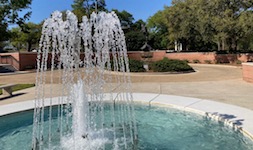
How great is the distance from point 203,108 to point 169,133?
7.25ft

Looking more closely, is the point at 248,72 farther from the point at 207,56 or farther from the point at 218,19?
the point at 207,56

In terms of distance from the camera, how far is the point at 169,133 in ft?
21.4

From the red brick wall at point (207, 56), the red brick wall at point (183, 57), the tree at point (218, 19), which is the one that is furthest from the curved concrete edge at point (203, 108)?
the red brick wall at point (207, 56)

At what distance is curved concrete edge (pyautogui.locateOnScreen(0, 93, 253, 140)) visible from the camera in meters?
6.48

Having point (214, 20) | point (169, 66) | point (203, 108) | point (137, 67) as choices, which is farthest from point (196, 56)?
point (203, 108)

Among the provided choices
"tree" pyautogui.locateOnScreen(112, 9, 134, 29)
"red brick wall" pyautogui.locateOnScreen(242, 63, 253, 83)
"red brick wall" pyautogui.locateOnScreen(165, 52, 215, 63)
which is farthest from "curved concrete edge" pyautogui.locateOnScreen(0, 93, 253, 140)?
"tree" pyautogui.locateOnScreen(112, 9, 134, 29)

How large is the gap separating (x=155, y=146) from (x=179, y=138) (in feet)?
2.62

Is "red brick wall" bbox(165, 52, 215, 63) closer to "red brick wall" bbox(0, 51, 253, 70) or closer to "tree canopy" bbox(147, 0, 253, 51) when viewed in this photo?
"red brick wall" bbox(0, 51, 253, 70)

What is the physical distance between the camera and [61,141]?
612 centimetres

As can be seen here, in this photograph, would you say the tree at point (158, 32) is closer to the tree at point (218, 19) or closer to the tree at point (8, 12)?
the tree at point (218, 19)

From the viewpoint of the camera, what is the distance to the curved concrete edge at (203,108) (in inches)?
255

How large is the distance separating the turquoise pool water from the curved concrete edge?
0.66 ft

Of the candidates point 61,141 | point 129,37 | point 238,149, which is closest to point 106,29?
point 61,141

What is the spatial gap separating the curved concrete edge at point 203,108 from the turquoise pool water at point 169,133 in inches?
7.9
